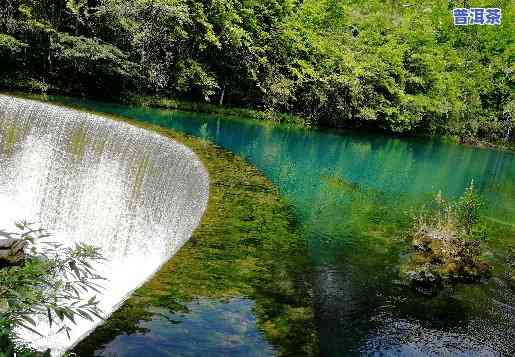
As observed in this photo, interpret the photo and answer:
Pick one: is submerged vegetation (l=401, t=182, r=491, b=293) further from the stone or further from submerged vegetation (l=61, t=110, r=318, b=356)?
the stone

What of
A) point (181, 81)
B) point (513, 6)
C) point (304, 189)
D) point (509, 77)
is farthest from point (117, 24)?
point (513, 6)

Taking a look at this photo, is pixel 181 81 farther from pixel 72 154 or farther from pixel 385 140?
pixel 72 154

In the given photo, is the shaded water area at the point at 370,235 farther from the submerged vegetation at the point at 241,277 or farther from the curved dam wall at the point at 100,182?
the curved dam wall at the point at 100,182

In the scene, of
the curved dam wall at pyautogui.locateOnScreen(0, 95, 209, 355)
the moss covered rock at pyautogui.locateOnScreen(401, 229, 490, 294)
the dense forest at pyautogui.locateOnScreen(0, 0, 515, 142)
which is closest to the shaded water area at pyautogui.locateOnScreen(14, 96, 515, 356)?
the moss covered rock at pyautogui.locateOnScreen(401, 229, 490, 294)

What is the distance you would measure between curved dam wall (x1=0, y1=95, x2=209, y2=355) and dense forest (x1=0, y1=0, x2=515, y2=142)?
923 centimetres

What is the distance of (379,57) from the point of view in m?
29.6

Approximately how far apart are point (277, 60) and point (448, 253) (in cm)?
2190

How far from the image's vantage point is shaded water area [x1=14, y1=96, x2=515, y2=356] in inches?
238

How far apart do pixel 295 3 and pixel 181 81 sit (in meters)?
11.2

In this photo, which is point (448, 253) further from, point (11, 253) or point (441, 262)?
point (11, 253)

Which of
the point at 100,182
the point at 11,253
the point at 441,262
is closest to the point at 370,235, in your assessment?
the point at 441,262

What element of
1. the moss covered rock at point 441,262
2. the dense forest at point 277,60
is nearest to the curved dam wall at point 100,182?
the moss covered rock at point 441,262

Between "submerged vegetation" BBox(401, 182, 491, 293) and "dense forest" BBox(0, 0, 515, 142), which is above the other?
"dense forest" BBox(0, 0, 515, 142)

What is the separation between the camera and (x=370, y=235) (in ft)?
32.2
